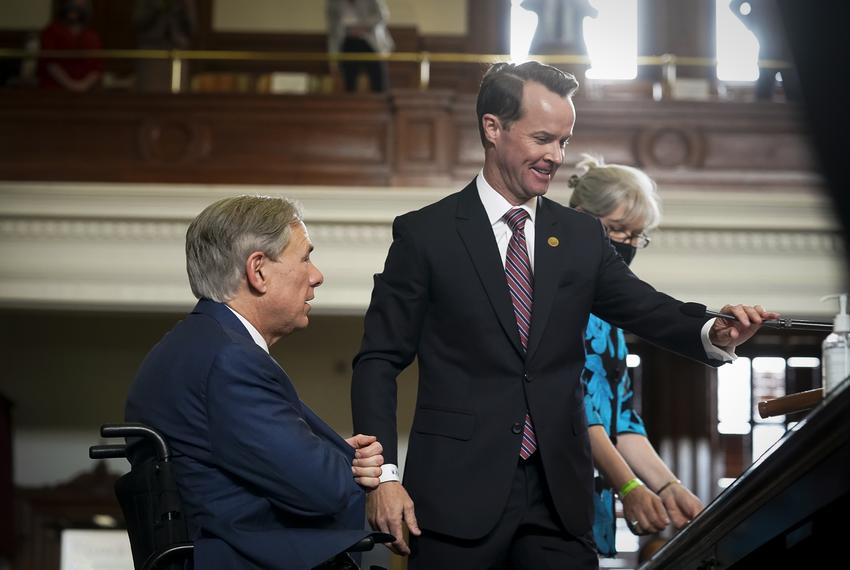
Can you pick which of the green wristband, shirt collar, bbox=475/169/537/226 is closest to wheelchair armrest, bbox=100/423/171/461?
shirt collar, bbox=475/169/537/226

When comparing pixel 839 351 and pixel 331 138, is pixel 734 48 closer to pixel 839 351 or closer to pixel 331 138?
pixel 331 138

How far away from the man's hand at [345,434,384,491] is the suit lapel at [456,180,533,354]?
14.6 inches

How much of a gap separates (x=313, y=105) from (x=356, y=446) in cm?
679

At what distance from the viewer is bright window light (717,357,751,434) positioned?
1059cm

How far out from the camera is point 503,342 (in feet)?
8.04

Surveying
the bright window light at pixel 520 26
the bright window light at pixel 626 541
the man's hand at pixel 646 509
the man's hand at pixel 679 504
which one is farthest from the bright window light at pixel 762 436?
the man's hand at pixel 646 509

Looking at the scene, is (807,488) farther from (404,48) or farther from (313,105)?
(404,48)

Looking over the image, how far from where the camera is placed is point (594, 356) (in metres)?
3.25

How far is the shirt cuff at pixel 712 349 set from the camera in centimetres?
245

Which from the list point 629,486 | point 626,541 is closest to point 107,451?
point 629,486

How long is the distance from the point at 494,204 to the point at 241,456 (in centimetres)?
86

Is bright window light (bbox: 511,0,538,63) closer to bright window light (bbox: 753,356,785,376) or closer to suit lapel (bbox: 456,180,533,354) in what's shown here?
bright window light (bbox: 753,356,785,376)

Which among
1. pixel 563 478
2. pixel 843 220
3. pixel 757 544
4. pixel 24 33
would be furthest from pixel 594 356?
pixel 24 33

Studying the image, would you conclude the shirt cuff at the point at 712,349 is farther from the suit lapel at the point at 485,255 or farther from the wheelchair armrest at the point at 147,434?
the wheelchair armrest at the point at 147,434
